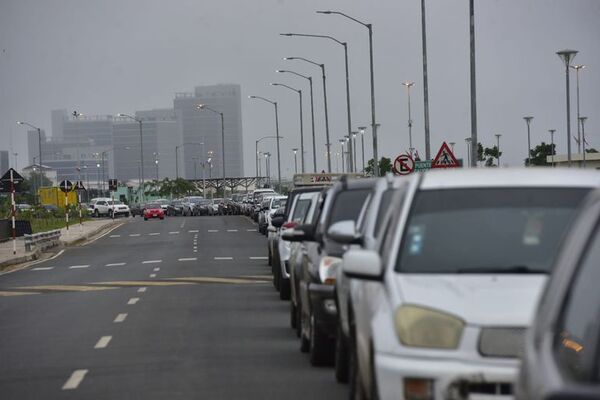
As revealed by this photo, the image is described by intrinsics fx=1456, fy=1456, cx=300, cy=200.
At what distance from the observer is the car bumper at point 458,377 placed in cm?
779

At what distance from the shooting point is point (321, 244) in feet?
47.1

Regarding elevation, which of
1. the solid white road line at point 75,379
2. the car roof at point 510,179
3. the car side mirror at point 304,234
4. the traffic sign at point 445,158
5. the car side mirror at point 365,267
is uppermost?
the traffic sign at point 445,158

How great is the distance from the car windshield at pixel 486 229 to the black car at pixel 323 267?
4298mm

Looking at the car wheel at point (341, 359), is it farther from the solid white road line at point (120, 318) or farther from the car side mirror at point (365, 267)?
the solid white road line at point (120, 318)

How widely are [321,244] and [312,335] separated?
913 millimetres

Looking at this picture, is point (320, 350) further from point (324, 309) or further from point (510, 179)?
point (510, 179)

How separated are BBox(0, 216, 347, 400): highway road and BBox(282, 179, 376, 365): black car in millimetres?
255

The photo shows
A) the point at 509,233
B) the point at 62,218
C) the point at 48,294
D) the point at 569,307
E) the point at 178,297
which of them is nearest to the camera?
the point at 569,307

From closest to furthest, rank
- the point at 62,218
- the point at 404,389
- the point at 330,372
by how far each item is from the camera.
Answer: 1. the point at 404,389
2. the point at 330,372
3. the point at 62,218

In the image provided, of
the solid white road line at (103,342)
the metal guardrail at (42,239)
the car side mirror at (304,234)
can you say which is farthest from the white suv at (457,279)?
the metal guardrail at (42,239)

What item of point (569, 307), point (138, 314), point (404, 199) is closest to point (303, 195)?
point (138, 314)

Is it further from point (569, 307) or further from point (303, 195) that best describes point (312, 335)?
point (303, 195)

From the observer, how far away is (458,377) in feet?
25.6

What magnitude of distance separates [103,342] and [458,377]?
9.92m
